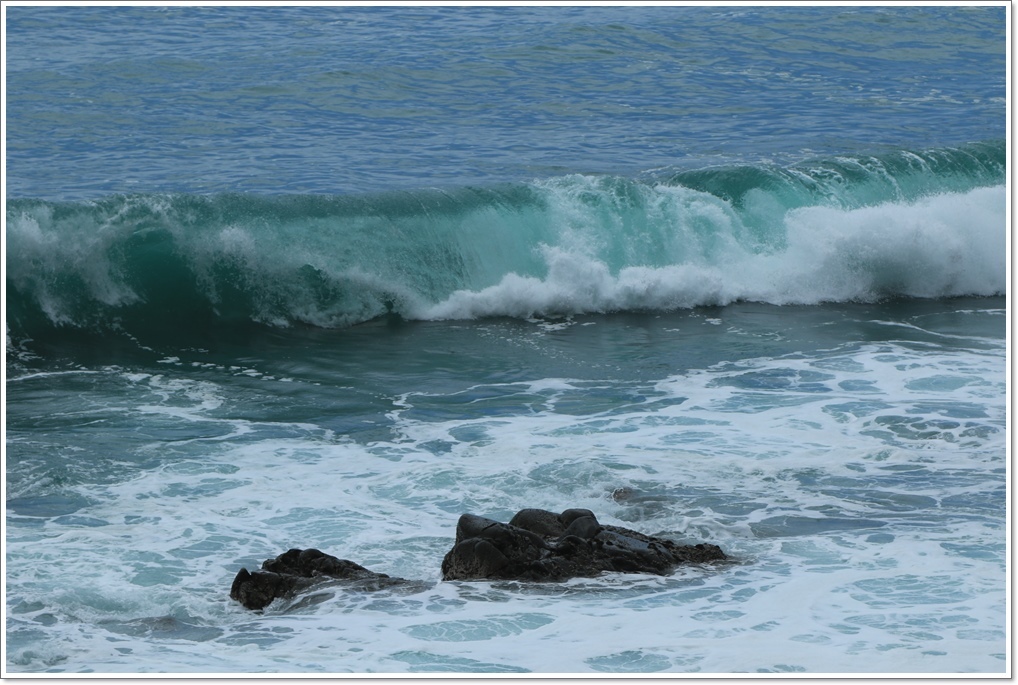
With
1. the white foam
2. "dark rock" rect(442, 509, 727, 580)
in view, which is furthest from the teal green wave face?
"dark rock" rect(442, 509, 727, 580)

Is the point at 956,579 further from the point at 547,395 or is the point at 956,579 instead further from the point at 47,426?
the point at 47,426

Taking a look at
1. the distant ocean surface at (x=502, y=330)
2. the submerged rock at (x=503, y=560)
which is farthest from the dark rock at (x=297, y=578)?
the distant ocean surface at (x=502, y=330)

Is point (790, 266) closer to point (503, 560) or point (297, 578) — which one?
point (503, 560)

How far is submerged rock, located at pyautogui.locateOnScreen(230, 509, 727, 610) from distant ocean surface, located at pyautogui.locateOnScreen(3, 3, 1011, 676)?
0.55 feet

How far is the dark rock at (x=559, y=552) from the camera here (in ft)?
27.1

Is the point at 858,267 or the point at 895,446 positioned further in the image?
the point at 858,267

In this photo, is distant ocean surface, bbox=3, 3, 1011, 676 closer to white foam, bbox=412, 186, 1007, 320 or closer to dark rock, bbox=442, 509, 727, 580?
white foam, bbox=412, 186, 1007, 320

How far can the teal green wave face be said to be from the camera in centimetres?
1564

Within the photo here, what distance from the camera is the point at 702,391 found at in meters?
12.6

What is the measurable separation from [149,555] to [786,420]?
5.43 metres

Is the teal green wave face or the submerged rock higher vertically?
the teal green wave face

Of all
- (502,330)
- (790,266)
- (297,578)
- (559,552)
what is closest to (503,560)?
(559,552)

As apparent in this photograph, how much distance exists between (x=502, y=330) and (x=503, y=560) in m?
7.12

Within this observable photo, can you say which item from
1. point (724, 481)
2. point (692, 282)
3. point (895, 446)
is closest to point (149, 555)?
point (724, 481)
